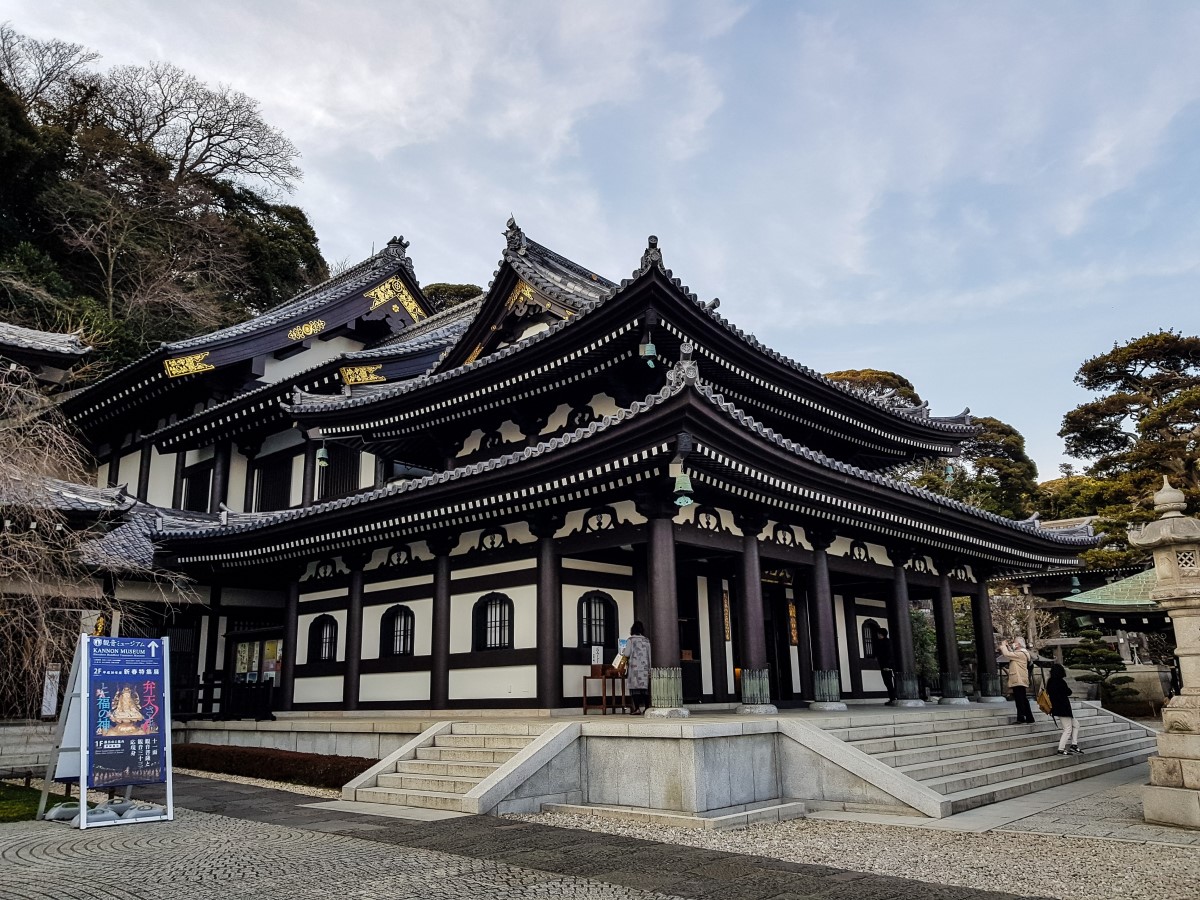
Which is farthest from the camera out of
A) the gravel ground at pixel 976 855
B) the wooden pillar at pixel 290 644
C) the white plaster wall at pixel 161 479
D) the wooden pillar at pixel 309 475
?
the white plaster wall at pixel 161 479

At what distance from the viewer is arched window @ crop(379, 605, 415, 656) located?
16.4 m

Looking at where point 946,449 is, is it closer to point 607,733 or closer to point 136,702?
point 607,733

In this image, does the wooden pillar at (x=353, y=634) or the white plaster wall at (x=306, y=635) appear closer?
the wooden pillar at (x=353, y=634)

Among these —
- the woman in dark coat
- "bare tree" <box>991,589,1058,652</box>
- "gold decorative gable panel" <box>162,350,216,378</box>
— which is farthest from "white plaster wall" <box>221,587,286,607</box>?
"bare tree" <box>991,589,1058,652</box>

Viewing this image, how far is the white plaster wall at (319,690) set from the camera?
17330 mm

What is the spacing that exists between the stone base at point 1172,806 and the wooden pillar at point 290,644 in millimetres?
15563

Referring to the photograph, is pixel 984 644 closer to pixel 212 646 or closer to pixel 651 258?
pixel 651 258

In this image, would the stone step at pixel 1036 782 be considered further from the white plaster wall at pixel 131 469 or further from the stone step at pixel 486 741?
the white plaster wall at pixel 131 469

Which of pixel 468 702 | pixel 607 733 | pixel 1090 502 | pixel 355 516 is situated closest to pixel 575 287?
pixel 355 516

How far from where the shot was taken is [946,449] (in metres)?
20.8

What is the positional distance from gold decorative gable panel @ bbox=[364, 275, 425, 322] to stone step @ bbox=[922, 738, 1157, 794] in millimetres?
20602

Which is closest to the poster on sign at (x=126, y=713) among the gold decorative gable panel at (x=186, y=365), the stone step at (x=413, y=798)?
the stone step at (x=413, y=798)

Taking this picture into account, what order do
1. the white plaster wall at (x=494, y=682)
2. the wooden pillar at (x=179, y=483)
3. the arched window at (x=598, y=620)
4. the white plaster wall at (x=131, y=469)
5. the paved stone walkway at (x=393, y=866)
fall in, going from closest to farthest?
the paved stone walkway at (x=393, y=866)
the white plaster wall at (x=494, y=682)
the arched window at (x=598, y=620)
the wooden pillar at (x=179, y=483)
the white plaster wall at (x=131, y=469)

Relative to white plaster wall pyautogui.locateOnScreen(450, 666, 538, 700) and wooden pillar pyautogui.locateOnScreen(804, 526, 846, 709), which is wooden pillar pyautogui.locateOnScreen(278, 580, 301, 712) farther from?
wooden pillar pyautogui.locateOnScreen(804, 526, 846, 709)
